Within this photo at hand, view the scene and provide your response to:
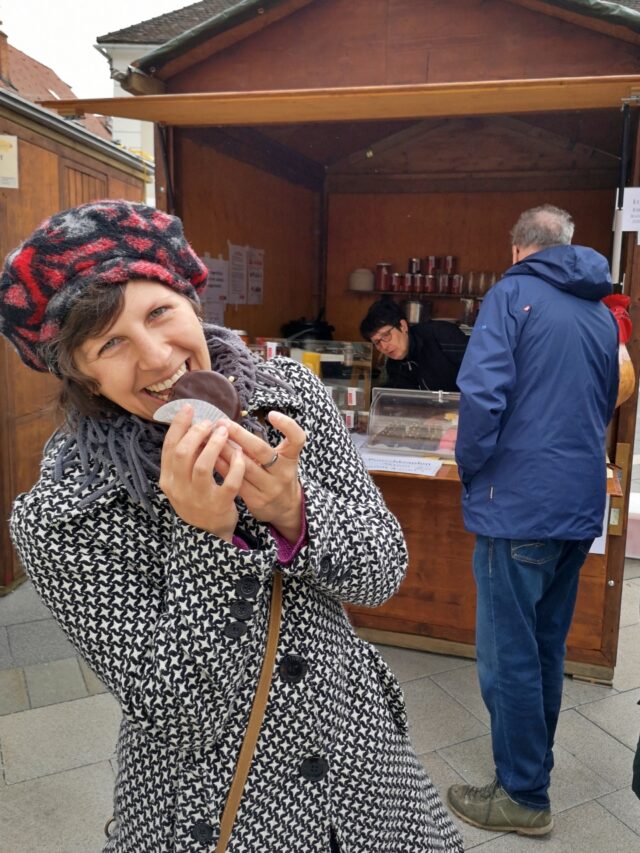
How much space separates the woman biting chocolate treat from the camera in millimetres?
1019

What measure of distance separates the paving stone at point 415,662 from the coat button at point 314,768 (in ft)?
8.77

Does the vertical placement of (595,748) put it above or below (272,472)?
below

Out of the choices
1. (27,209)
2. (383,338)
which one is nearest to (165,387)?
(383,338)

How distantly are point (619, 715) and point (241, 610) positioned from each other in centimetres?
313

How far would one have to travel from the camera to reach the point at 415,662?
3.94m

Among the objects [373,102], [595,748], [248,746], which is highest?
[373,102]

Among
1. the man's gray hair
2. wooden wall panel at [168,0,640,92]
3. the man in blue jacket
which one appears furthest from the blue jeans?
wooden wall panel at [168,0,640,92]

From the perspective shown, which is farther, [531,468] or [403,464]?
[403,464]

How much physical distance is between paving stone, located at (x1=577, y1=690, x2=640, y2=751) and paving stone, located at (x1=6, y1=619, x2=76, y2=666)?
2.95 m

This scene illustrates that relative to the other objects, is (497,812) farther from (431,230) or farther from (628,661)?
(431,230)

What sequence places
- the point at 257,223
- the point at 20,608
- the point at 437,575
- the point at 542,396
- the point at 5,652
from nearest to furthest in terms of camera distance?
the point at 542,396, the point at 437,575, the point at 5,652, the point at 20,608, the point at 257,223

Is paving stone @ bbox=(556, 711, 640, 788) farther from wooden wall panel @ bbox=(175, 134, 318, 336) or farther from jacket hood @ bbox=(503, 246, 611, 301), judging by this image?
wooden wall panel @ bbox=(175, 134, 318, 336)

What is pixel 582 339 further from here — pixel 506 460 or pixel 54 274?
pixel 54 274

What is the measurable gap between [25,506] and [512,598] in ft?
6.48
